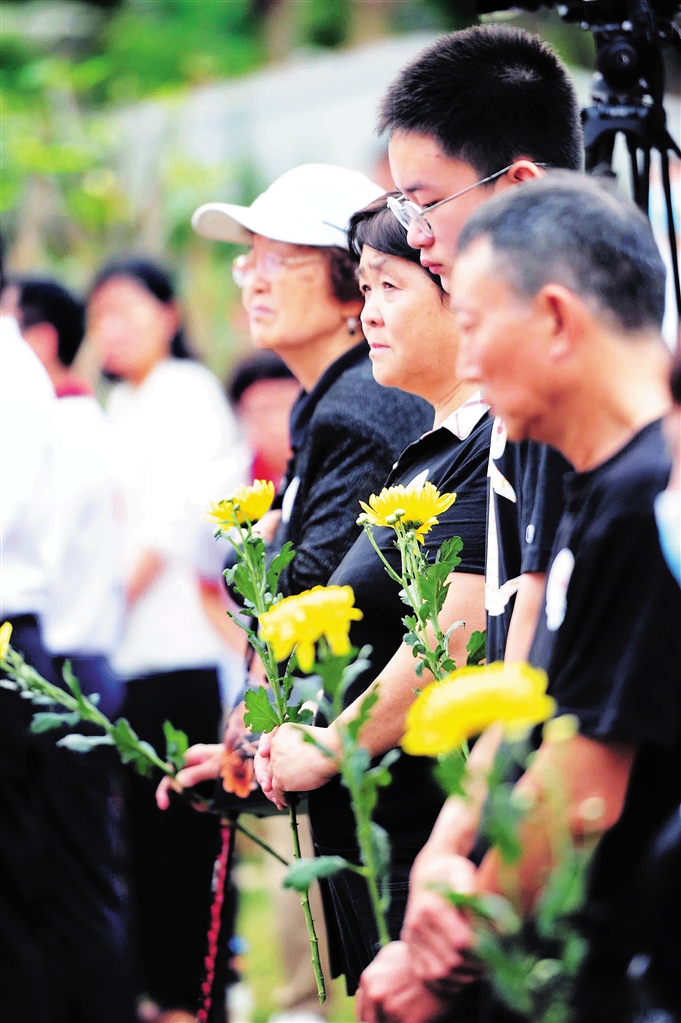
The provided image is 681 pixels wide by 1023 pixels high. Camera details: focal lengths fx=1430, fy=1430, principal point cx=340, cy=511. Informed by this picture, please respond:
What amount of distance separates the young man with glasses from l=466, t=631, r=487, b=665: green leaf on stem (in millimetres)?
17

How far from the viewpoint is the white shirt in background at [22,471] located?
303 centimetres

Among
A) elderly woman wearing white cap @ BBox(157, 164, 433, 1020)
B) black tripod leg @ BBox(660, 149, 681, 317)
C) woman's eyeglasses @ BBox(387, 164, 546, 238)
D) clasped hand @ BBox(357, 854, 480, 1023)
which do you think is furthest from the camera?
elderly woman wearing white cap @ BBox(157, 164, 433, 1020)

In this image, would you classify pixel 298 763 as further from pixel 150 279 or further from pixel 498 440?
pixel 150 279

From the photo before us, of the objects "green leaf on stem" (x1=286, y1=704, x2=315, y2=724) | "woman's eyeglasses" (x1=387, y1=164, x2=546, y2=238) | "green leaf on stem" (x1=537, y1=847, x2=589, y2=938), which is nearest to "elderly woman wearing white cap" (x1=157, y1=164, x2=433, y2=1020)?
"woman's eyeglasses" (x1=387, y1=164, x2=546, y2=238)

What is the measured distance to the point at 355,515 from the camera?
2.39m

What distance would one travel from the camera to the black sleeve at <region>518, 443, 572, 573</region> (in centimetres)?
159

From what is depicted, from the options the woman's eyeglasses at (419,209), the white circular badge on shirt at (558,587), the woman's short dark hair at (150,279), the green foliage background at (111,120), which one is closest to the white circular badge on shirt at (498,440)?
the woman's eyeglasses at (419,209)

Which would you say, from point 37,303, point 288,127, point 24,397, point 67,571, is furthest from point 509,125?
point 288,127

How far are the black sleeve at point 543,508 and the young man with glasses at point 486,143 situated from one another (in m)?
0.09

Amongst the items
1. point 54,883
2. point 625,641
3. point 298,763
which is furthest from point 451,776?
point 54,883

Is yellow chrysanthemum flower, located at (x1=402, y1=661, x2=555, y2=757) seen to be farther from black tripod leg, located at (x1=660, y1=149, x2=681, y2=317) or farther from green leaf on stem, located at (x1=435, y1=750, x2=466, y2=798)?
black tripod leg, located at (x1=660, y1=149, x2=681, y2=317)

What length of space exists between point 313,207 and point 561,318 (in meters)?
1.43

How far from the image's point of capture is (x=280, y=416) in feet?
13.3

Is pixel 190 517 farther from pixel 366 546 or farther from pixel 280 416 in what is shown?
pixel 366 546
